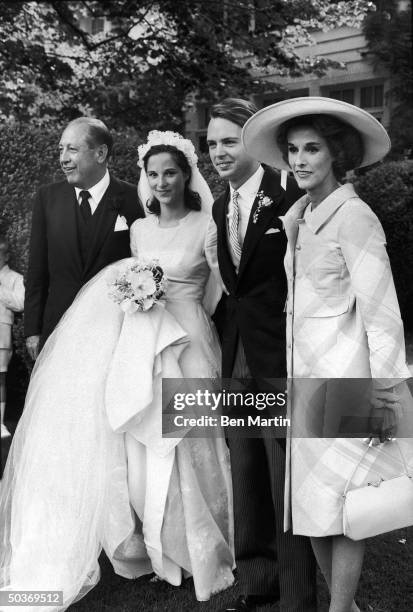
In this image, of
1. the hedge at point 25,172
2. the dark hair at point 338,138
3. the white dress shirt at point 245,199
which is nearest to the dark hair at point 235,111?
the white dress shirt at point 245,199

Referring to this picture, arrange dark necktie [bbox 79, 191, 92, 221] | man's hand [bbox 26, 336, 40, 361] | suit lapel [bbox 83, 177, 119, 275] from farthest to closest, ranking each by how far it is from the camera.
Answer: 1. man's hand [bbox 26, 336, 40, 361]
2. dark necktie [bbox 79, 191, 92, 221]
3. suit lapel [bbox 83, 177, 119, 275]

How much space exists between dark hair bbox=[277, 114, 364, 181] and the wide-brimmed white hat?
27mm

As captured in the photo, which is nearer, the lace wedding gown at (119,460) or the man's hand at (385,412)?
the man's hand at (385,412)

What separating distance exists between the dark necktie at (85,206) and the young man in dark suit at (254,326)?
938 millimetres

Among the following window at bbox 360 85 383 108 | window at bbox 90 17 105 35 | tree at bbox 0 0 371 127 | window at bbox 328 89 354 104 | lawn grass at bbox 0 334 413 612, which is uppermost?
window at bbox 90 17 105 35

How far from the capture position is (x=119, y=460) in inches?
151

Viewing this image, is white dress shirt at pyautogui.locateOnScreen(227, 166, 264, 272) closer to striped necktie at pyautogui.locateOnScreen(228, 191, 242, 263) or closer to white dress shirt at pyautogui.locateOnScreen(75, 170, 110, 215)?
striped necktie at pyautogui.locateOnScreen(228, 191, 242, 263)

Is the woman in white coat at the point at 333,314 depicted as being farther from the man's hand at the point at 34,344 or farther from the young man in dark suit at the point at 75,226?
the man's hand at the point at 34,344

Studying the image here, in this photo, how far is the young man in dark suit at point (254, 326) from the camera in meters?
3.43

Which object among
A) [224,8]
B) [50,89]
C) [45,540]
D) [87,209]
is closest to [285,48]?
[224,8]

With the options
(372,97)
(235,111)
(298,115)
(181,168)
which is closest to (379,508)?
(298,115)

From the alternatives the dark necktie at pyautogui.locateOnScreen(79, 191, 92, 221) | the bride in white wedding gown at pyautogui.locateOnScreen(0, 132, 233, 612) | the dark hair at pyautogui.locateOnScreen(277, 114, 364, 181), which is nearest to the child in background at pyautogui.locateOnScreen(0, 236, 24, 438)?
the dark necktie at pyautogui.locateOnScreen(79, 191, 92, 221)

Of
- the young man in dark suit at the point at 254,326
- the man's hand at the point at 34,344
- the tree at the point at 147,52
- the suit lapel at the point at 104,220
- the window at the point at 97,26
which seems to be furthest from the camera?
the window at the point at 97,26

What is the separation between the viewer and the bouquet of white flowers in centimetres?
375
